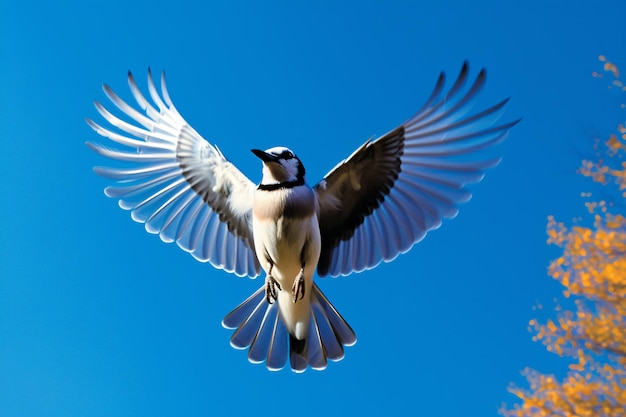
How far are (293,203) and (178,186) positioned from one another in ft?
4.14

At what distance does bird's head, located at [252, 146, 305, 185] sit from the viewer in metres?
3.61

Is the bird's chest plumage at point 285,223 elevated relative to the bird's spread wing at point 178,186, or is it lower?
lower

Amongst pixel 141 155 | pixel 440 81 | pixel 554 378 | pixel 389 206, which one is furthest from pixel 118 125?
pixel 554 378

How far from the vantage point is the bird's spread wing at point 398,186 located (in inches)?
153

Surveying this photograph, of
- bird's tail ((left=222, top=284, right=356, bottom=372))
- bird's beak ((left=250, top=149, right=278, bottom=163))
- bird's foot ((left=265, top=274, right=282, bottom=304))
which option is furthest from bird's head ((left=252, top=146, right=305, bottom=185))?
bird's tail ((left=222, top=284, right=356, bottom=372))

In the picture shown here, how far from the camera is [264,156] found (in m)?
3.55

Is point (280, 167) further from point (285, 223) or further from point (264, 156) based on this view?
point (285, 223)

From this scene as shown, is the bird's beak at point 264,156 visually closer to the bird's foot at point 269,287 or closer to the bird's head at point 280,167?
the bird's head at point 280,167

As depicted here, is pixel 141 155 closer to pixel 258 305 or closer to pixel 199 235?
pixel 199 235

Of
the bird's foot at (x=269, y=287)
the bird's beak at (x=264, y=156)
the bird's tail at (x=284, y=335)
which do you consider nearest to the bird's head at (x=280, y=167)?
the bird's beak at (x=264, y=156)

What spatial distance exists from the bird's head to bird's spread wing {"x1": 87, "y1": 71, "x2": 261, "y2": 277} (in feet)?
1.77

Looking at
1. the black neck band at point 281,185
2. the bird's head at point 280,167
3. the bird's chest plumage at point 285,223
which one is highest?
the bird's head at point 280,167

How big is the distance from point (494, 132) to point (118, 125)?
235 cm

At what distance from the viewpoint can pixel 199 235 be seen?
14.7ft
